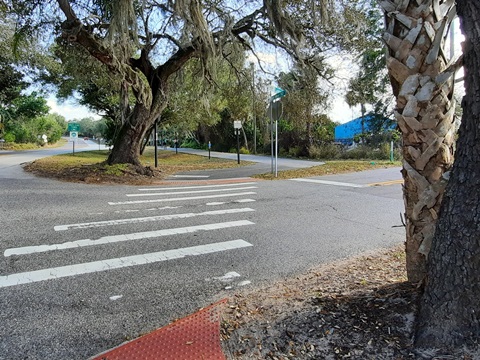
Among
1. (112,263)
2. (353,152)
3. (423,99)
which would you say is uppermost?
(353,152)

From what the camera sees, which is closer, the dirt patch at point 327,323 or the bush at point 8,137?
the dirt patch at point 327,323

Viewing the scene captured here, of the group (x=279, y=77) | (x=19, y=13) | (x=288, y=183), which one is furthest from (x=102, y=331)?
(x=279, y=77)

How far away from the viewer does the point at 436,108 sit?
2.27 metres

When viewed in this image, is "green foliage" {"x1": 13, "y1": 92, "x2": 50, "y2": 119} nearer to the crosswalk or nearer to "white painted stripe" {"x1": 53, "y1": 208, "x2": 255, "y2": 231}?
the crosswalk

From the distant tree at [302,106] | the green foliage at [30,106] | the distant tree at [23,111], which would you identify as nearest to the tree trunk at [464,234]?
the distant tree at [302,106]

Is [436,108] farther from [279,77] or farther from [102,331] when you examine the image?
[279,77]

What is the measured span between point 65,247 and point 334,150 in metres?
20.7

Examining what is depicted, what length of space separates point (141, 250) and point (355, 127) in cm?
2558

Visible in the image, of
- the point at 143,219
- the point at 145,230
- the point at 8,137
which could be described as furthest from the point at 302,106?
the point at 8,137

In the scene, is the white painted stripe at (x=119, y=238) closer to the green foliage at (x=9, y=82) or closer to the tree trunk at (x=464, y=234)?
the tree trunk at (x=464, y=234)

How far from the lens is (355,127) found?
89.2ft

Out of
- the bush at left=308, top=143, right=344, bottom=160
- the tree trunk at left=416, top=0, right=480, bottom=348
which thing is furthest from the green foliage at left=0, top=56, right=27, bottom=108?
the tree trunk at left=416, top=0, right=480, bottom=348

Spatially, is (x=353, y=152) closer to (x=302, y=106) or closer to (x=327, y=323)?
(x=302, y=106)

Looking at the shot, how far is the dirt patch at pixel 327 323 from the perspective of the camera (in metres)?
1.96
